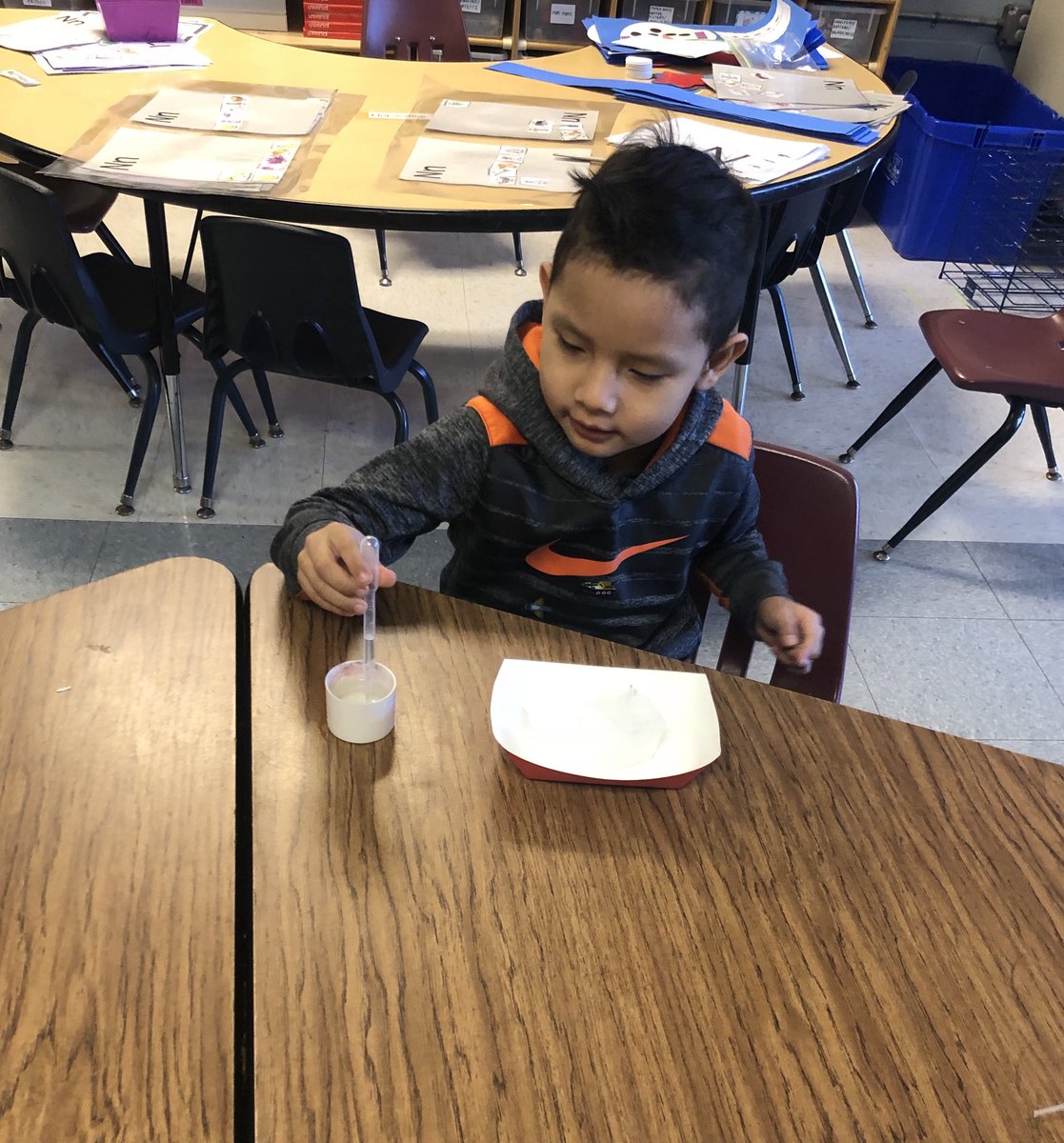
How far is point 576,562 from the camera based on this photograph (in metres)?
Result: 1.07

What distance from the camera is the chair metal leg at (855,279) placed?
2912 mm

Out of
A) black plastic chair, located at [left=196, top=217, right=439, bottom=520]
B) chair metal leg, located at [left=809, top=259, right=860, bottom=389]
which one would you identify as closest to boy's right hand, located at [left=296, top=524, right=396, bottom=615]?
black plastic chair, located at [left=196, top=217, right=439, bottom=520]

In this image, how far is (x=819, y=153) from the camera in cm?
194

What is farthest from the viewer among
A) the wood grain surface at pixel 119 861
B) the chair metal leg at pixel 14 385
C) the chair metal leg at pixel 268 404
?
the chair metal leg at pixel 268 404

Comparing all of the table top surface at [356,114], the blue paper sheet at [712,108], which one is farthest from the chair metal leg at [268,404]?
the blue paper sheet at [712,108]

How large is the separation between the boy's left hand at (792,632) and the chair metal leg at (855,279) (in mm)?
2100

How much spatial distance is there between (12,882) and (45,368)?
223 cm

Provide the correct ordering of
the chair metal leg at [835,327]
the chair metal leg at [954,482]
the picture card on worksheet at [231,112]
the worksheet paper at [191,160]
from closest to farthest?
the worksheet paper at [191,160]
the picture card on worksheet at [231,112]
the chair metal leg at [954,482]
the chair metal leg at [835,327]

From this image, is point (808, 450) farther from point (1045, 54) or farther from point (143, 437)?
point (1045, 54)

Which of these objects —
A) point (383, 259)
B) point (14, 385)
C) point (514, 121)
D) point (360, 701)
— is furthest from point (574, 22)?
point (360, 701)

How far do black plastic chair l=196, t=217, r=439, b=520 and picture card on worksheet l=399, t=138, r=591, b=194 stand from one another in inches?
9.4

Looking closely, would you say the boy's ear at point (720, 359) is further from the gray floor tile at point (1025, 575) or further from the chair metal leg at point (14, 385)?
the chair metal leg at point (14, 385)

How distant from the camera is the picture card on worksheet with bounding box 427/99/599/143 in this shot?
197cm

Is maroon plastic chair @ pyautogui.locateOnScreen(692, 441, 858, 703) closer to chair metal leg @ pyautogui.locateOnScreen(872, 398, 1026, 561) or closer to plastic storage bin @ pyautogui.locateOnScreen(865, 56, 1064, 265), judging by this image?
chair metal leg @ pyautogui.locateOnScreen(872, 398, 1026, 561)
